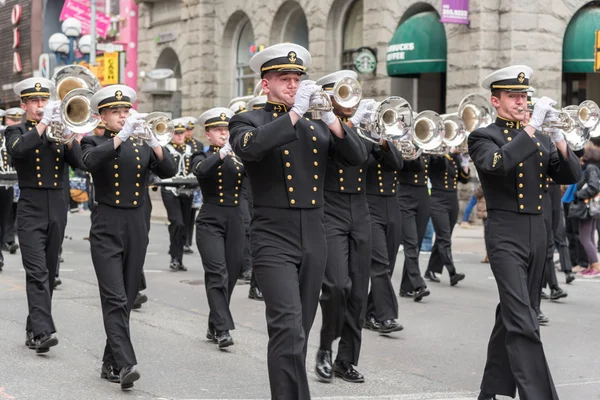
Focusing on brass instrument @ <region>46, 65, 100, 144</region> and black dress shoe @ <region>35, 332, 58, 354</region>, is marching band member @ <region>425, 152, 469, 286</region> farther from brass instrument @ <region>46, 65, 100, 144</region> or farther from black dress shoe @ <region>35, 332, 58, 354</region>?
black dress shoe @ <region>35, 332, 58, 354</region>

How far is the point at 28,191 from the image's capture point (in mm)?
8625

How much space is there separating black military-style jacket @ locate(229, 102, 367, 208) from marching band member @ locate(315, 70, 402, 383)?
1224 millimetres

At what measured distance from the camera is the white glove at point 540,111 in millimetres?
6379

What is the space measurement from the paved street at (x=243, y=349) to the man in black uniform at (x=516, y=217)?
30.6 inches

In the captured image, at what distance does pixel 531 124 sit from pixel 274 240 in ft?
5.72

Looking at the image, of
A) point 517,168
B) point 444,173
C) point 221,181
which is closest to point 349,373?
point 517,168

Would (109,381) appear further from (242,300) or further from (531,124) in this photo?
(242,300)

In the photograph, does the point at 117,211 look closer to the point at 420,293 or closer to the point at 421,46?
the point at 420,293

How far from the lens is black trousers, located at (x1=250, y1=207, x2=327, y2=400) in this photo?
5.71m

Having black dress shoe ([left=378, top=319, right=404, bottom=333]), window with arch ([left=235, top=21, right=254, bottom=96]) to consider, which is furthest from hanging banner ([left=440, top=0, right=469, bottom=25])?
black dress shoe ([left=378, top=319, right=404, bottom=333])

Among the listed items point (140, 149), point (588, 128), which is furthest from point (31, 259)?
point (588, 128)

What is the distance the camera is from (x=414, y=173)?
38.7 feet

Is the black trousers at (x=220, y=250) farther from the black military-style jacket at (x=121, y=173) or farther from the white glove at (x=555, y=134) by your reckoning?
the white glove at (x=555, y=134)

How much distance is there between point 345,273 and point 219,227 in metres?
2.28
